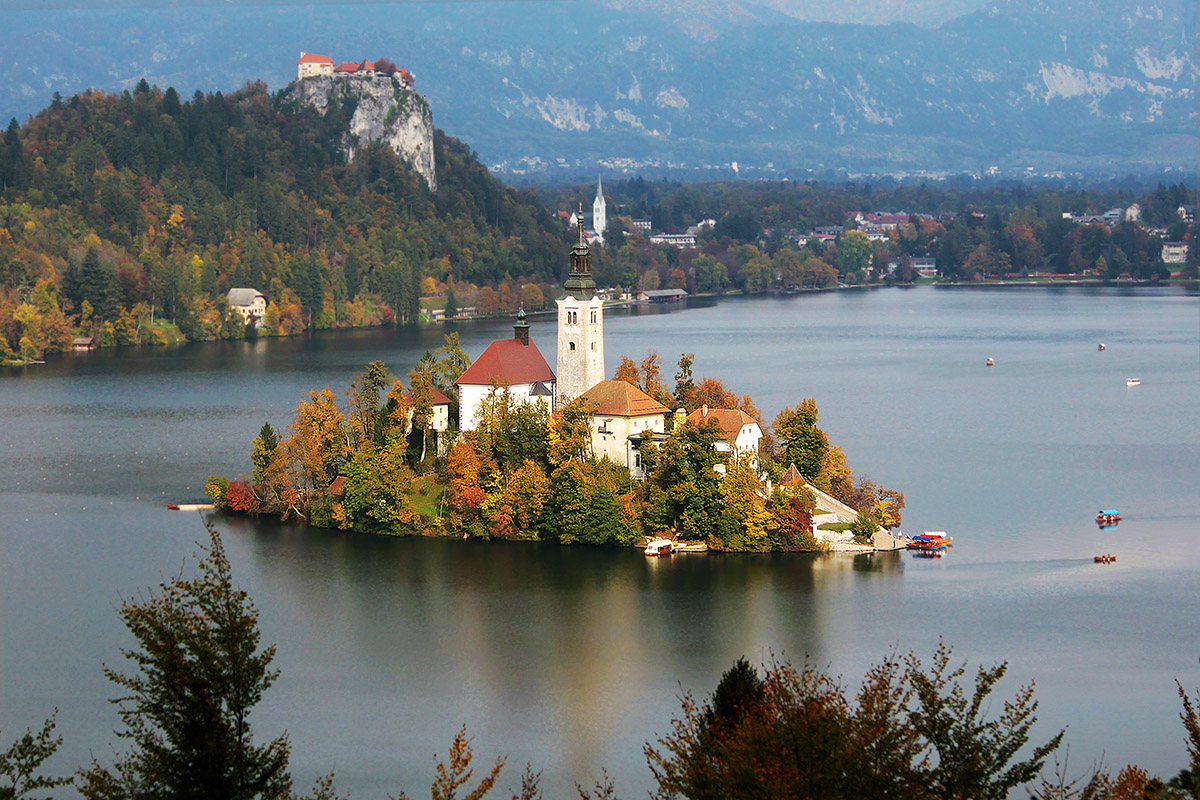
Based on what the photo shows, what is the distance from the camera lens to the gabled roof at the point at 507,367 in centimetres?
3828

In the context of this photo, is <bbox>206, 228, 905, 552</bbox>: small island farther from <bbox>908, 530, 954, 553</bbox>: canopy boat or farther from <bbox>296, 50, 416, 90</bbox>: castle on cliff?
<bbox>296, 50, 416, 90</bbox>: castle on cliff

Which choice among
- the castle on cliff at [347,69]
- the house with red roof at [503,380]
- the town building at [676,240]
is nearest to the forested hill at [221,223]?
the castle on cliff at [347,69]

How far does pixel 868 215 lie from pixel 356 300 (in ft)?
318

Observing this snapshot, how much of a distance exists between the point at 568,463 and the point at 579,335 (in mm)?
4152

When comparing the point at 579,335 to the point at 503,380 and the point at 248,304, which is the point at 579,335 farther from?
the point at 248,304

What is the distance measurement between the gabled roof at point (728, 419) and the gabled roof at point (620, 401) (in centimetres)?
96

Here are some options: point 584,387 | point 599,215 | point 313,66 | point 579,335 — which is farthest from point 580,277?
point 599,215

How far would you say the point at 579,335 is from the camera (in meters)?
38.1

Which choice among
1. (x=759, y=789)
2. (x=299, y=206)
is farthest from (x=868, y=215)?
(x=759, y=789)

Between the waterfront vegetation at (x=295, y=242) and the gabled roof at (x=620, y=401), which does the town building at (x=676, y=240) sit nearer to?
the waterfront vegetation at (x=295, y=242)

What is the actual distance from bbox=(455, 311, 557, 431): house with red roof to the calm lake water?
4333mm

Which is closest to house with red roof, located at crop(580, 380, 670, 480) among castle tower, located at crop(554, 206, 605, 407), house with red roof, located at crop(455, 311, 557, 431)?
castle tower, located at crop(554, 206, 605, 407)

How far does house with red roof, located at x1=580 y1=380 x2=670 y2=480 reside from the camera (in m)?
36.2

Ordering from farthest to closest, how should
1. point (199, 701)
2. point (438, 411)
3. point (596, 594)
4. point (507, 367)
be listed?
point (438, 411), point (507, 367), point (596, 594), point (199, 701)
